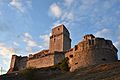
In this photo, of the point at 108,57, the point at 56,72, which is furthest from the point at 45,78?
the point at 108,57

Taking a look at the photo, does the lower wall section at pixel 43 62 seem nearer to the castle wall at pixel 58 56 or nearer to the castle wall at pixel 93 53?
the castle wall at pixel 58 56

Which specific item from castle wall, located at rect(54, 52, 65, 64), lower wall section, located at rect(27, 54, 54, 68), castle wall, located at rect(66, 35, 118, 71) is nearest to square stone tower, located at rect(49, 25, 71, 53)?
lower wall section, located at rect(27, 54, 54, 68)

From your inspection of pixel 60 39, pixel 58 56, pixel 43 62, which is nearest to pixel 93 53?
pixel 58 56

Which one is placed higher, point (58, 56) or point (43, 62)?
point (58, 56)

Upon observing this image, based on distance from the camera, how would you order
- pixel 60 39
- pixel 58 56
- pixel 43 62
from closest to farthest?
pixel 58 56 → pixel 43 62 → pixel 60 39

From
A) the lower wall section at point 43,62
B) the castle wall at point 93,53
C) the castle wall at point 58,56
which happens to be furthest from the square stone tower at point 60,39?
the castle wall at point 93,53

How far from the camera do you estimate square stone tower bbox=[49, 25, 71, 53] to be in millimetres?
65125

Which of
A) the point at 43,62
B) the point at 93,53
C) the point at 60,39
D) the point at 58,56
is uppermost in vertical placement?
the point at 60,39

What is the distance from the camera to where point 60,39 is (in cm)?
6575

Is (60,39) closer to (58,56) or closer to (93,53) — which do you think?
(58,56)

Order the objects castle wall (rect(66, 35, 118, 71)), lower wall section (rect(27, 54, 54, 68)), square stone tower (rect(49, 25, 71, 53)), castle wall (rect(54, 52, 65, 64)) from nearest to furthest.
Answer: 1. castle wall (rect(66, 35, 118, 71))
2. castle wall (rect(54, 52, 65, 64))
3. lower wall section (rect(27, 54, 54, 68))
4. square stone tower (rect(49, 25, 71, 53))

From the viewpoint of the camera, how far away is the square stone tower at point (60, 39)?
65.1 m

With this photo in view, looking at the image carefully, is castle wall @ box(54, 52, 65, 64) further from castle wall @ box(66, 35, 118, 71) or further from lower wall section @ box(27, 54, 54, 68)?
castle wall @ box(66, 35, 118, 71)

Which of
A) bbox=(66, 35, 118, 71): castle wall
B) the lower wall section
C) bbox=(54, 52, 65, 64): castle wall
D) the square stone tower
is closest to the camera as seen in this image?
bbox=(66, 35, 118, 71): castle wall
